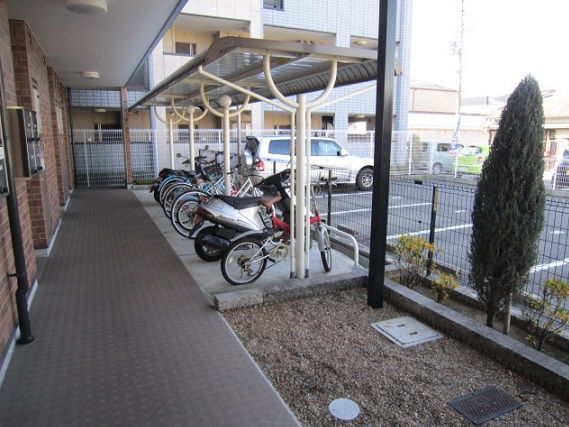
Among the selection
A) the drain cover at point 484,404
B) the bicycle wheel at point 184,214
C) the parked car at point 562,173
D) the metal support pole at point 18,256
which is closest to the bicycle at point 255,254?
the metal support pole at point 18,256

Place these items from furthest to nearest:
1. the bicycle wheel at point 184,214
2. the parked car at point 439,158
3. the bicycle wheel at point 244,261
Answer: the parked car at point 439,158 < the bicycle wheel at point 184,214 < the bicycle wheel at point 244,261

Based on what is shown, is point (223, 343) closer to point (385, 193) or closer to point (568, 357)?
point (385, 193)

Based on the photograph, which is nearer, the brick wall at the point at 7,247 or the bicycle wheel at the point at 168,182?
the brick wall at the point at 7,247

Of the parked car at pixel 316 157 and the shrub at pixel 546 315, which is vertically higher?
the parked car at pixel 316 157

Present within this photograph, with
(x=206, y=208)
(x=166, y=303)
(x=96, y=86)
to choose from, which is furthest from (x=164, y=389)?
(x=96, y=86)

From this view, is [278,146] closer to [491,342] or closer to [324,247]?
[324,247]

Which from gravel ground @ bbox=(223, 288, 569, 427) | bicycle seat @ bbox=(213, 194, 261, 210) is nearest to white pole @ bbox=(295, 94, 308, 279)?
gravel ground @ bbox=(223, 288, 569, 427)

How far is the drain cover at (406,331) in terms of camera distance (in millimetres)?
3219

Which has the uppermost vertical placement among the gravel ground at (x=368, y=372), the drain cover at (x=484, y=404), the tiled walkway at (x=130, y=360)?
the tiled walkway at (x=130, y=360)

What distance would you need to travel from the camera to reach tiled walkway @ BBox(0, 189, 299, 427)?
2.34 meters

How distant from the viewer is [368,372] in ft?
9.14

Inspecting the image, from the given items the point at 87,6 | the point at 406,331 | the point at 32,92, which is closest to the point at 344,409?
the point at 406,331

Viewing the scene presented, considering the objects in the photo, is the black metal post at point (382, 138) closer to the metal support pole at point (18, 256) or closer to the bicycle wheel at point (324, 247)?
the bicycle wheel at point (324, 247)

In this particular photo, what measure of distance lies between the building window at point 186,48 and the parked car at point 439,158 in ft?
32.5
